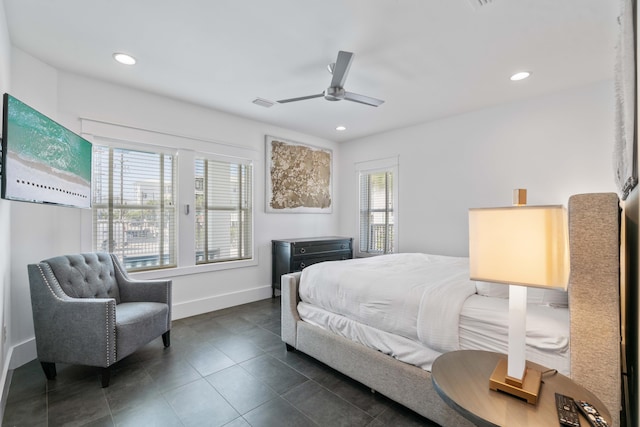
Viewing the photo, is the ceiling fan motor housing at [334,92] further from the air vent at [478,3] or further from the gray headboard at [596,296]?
the gray headboard at [596,296]

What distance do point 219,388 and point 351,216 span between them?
3.78 metres

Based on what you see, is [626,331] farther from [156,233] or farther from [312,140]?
[312,140]

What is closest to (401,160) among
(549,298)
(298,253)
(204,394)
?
(298,253)

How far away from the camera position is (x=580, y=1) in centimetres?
187

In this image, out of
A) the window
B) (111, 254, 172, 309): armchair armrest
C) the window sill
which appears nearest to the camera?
(111, 254, 172, 309): armchair armrest

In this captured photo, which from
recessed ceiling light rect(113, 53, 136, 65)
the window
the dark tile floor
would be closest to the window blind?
the window

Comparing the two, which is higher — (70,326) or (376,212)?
(376,212)

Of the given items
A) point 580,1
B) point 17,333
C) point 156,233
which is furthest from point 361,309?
point 17,333

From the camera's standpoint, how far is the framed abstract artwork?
456 centimetres

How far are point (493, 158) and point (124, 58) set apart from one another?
4216mm

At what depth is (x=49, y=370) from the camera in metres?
2.23

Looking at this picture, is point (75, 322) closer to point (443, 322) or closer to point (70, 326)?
point (70, 326)

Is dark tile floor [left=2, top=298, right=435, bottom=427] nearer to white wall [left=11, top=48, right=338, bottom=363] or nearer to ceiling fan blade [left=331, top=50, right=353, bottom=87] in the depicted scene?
white wall [left=11, top=48, right=338, bottom=363]

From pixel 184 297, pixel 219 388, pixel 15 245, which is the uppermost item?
pixel 15 245
